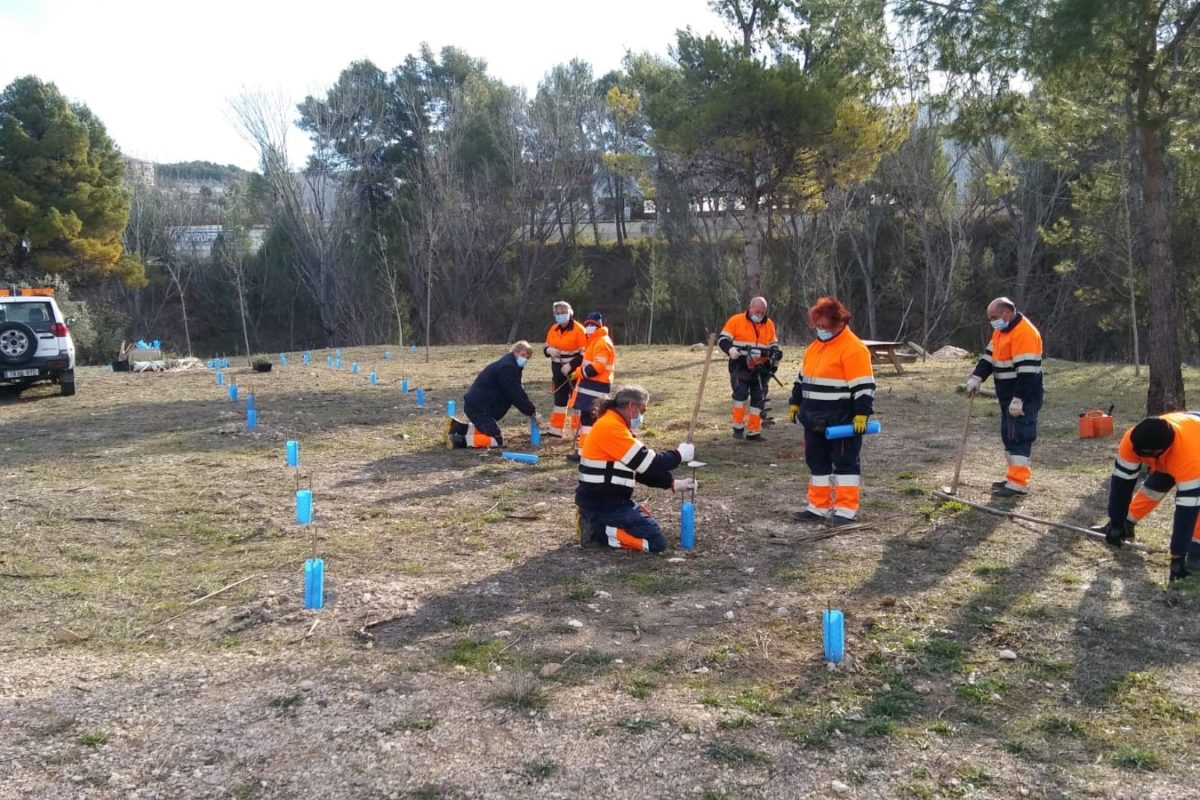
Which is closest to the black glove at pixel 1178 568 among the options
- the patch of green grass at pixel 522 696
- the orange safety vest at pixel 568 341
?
the patch of green grass at pixel 522 696

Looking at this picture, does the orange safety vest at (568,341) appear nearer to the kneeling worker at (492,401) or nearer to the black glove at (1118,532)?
the kneeling worker at (492,401)

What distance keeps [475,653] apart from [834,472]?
156 inches

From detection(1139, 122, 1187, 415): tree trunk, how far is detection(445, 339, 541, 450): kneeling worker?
8.97 metres

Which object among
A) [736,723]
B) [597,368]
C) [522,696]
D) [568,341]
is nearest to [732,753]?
[736,723]

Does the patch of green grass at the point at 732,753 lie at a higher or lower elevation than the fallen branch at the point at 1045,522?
lower

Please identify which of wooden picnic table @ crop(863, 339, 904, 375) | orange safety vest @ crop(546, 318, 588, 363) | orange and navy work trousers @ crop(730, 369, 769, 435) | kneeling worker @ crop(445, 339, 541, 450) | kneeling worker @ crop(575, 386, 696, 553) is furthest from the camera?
wooden picnic table @ crop(863, 339, 904, 375)

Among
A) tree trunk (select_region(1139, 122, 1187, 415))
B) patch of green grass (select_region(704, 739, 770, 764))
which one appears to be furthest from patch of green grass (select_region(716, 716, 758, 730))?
tree trunk (select_region(1139, 122, 1187, 415))

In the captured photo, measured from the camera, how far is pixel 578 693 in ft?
15.0

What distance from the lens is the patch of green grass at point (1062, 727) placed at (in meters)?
4.20

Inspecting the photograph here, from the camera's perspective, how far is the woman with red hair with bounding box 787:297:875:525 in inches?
297

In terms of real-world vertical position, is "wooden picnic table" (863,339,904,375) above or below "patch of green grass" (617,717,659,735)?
above

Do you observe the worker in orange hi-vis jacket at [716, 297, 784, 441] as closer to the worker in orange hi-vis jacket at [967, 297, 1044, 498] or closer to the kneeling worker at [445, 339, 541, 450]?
the kneeling worker at [445, 339, 541, 450]

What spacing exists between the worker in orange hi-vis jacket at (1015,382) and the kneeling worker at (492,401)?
5.05 m

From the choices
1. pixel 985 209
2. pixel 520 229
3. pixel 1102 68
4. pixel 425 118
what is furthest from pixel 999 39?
pixel 425 118
